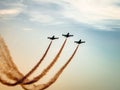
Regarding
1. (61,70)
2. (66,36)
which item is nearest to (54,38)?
(66,36)

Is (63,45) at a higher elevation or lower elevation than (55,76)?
higher

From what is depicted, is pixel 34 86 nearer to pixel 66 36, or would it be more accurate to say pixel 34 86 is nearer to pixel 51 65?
pixel 51 65

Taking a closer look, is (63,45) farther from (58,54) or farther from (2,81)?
(2,81)

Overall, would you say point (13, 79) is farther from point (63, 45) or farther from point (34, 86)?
point (63, 45)

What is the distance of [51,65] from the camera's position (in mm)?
42750

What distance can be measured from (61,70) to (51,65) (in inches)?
88.6

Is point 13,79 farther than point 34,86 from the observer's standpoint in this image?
No

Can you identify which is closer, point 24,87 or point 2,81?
point 2,81

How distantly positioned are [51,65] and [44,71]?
4.82ft

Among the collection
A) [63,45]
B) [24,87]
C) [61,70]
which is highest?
[63,45]

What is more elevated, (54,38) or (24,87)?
(54,38)

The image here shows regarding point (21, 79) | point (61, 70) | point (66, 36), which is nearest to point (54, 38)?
point (66, 36)

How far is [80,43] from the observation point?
45750mm

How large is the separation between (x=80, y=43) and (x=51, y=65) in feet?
20.0
